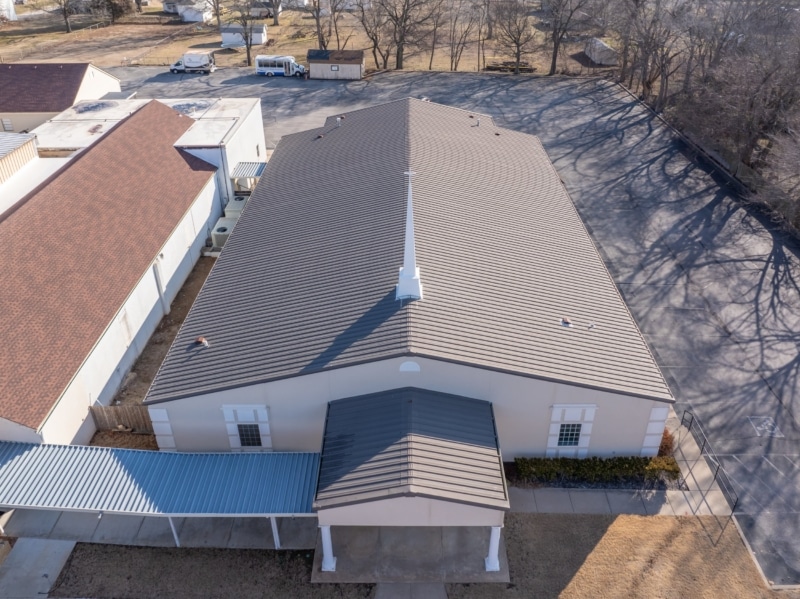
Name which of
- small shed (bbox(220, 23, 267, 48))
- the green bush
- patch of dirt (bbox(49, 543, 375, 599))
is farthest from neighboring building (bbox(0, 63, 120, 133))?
the green bush

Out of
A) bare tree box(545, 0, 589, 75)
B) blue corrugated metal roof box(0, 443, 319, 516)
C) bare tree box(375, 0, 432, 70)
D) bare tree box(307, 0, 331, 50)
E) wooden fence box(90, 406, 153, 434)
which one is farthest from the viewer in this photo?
bare tree box(307, 0, 331, 50)

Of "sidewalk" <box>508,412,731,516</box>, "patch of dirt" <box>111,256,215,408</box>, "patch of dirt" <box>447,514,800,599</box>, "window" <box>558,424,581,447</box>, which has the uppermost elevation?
"window" <box>558,424,581,447</box>

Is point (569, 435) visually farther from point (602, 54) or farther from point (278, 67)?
point (602, 54)

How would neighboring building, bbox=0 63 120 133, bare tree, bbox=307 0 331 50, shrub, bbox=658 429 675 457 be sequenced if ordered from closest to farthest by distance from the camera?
shrub, bbox=658 429 675 457
neighboring building, bbox=0 63 120 133
bare tree, bbox=307 0 331 50

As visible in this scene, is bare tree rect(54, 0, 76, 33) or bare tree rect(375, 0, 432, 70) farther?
bare tree rect(54, 0, 76, 33)

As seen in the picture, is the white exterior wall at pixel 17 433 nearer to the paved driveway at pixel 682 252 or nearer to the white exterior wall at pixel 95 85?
the paved driveway at pixel 682 252

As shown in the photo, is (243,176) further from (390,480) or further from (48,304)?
(390,480)

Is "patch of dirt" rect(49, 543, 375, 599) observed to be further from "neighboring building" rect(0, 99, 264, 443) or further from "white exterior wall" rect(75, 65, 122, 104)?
"white exterior wall" rect(75, 65, 122, 104)

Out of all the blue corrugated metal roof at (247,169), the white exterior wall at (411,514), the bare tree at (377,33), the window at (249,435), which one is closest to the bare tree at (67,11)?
the bare tree at (377,33)
